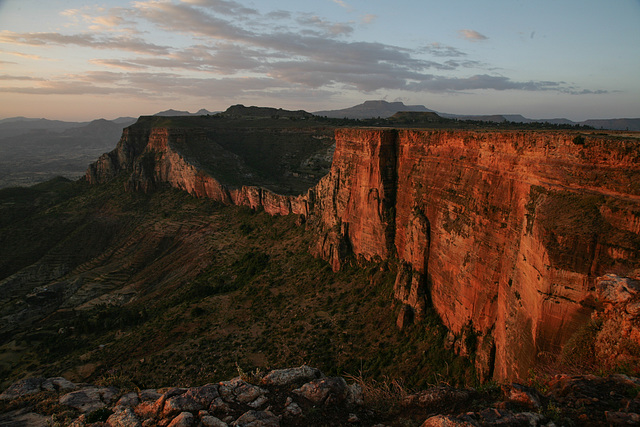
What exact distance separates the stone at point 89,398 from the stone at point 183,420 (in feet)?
16.4

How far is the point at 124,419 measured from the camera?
34.4 ft

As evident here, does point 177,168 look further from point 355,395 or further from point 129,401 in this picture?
point 355,395

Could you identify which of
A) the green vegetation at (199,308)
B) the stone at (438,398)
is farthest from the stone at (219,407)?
the green vegetation at (199,308)

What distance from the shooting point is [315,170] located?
78438 mm

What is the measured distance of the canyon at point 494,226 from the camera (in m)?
12.3

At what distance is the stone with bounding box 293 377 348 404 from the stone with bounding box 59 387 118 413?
7.82 m

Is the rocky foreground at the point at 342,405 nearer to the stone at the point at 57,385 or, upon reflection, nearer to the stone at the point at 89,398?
the stone at the point at 89,398

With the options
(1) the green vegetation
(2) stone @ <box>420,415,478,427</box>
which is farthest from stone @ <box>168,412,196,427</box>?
(1) the green vegetation

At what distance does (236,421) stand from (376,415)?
391 cm

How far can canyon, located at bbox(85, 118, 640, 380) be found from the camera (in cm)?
1232

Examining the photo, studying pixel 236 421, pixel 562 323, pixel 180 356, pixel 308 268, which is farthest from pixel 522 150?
pixel 180 356

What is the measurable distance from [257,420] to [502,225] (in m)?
14.2

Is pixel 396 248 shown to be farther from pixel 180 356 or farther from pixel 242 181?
pixel 242 181

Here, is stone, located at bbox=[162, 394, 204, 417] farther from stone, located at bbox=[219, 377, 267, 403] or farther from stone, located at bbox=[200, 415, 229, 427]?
stone, located at bbox=[219, 377, 267, 403]
